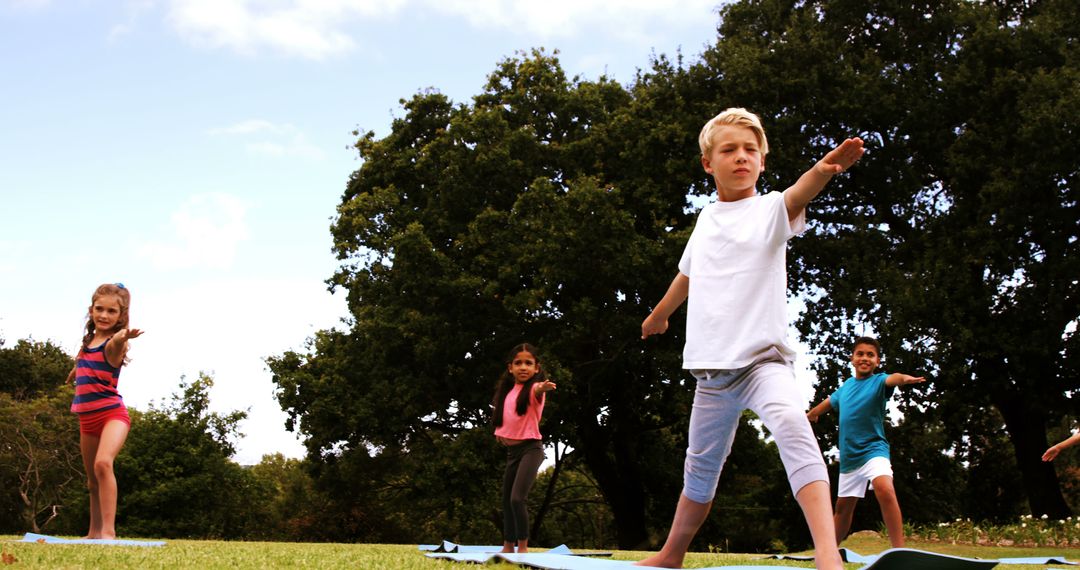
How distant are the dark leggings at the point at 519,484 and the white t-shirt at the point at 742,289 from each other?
379cm

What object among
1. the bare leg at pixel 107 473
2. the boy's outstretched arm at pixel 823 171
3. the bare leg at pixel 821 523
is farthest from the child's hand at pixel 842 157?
the bare leg at pixel 107 473

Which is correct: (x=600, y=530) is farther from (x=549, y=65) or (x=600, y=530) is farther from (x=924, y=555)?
(x=924, y=555)

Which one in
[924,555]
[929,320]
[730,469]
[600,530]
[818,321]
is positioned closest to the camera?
[924,555]

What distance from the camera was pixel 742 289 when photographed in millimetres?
4199

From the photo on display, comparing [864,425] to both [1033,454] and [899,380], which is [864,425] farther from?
[1033,454]

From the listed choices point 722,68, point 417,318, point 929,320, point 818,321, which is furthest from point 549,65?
point 929,320

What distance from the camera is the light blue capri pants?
3.90m

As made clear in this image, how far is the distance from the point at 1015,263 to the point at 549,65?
12.0 metres

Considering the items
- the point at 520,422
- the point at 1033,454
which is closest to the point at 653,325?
the point at 520,422

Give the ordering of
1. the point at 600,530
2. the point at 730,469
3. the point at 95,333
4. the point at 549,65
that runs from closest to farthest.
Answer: the point at 95,333, the point at 549,65, the point at 730,469, the point at 600,530

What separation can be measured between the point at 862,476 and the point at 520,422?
2959 mm

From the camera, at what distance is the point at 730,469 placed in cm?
2689

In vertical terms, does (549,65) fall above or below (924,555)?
above

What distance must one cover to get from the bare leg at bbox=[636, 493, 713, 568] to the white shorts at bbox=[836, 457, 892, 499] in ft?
12.3
